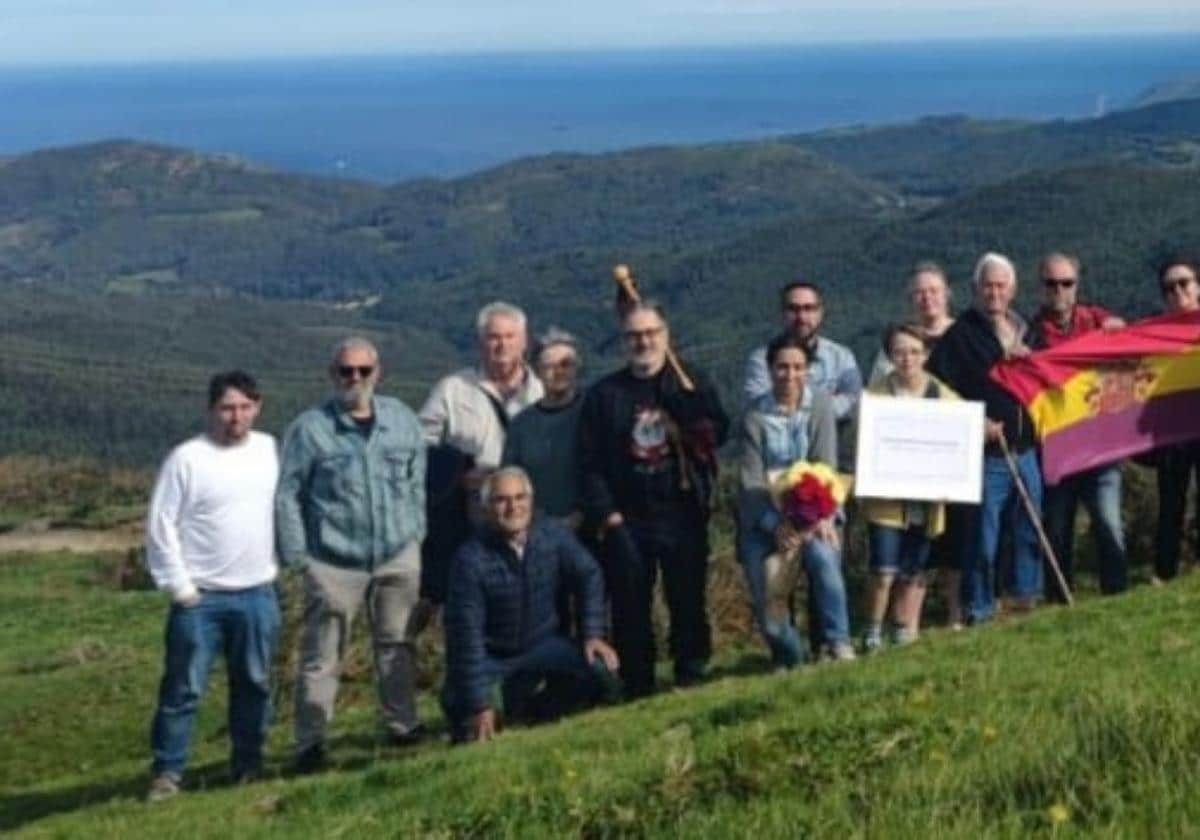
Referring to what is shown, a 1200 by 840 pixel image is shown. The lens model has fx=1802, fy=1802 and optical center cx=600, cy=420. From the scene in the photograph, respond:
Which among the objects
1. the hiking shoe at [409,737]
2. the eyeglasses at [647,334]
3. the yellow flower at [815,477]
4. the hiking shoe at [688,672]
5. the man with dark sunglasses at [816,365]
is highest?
the eyeglasses at [647,334]

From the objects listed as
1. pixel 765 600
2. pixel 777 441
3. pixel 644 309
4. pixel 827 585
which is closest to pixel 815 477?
pixel 777 441

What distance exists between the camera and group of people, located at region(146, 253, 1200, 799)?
32.2ft

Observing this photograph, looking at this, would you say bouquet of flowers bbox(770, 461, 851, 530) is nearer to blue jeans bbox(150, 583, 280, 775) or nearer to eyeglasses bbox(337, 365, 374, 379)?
eyeglasses bbox(337, 365, 374, 379)

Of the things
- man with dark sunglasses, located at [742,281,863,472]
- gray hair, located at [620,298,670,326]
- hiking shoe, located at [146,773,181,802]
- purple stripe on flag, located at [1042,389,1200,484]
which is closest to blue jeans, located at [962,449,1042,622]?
purple stripe on flag, located at [1042,389,1200,484]

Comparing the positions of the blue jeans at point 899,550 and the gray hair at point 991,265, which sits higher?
the gray hair at point 991,265

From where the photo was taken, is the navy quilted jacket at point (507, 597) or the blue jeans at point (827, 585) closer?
the navy quilted jacket at point (507, 597)

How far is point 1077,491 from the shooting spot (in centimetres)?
1209

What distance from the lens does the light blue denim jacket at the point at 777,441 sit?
10.5 meters

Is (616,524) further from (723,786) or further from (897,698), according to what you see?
(723,786)

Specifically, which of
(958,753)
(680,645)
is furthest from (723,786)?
(680,645)

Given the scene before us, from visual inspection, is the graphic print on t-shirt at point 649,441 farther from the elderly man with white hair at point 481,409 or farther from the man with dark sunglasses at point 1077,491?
the man with dark sunglasses at point 1077,491

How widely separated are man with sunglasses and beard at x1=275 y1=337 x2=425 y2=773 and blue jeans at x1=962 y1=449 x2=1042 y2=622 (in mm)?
3599

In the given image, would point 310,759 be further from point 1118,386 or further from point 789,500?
point 1118,386

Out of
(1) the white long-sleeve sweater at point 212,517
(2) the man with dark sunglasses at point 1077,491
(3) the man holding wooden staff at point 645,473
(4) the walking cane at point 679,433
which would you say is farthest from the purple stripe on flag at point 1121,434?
(1) the white long-sleeve sweater at point 212,517
